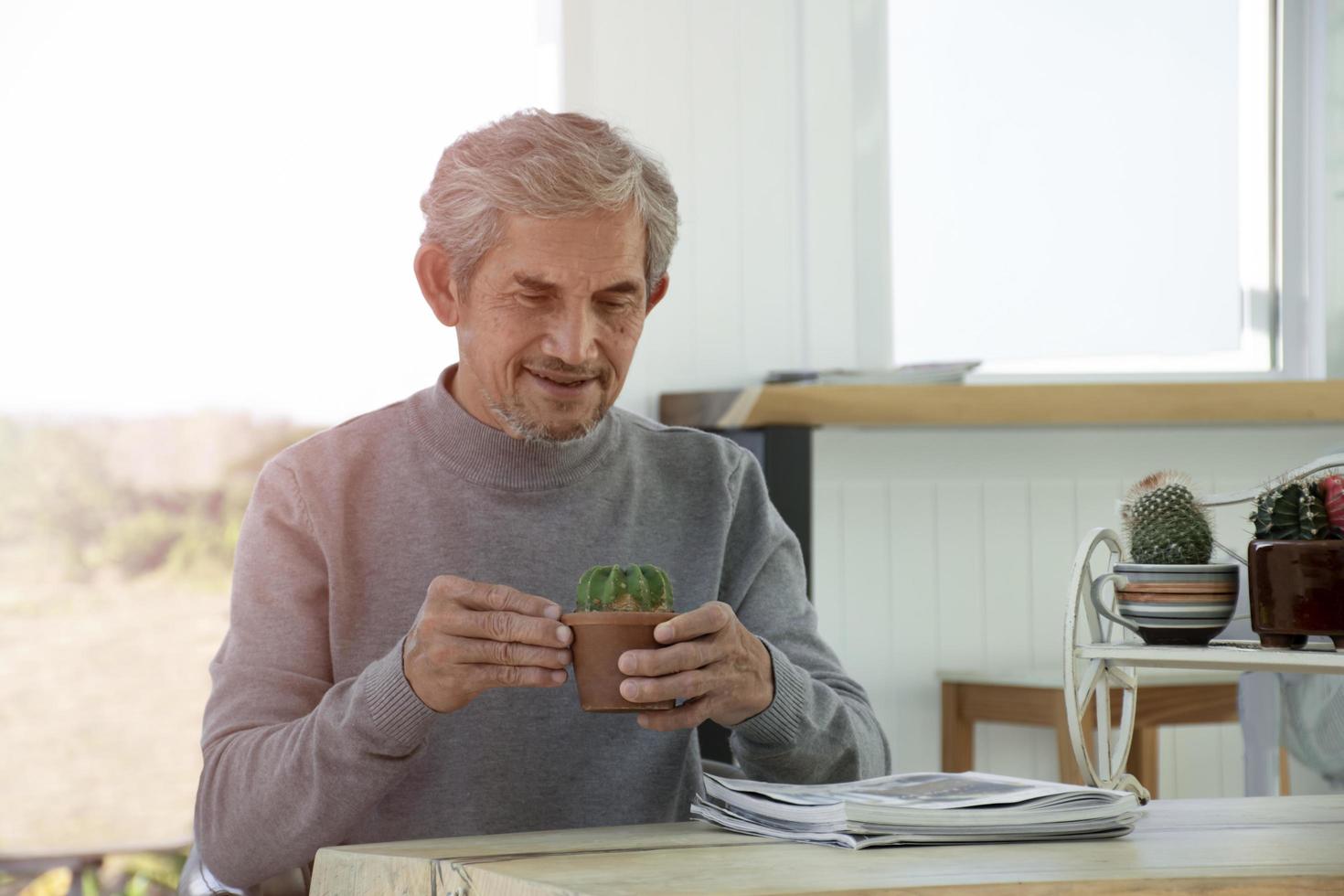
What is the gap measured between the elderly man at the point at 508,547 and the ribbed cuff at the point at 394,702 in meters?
0.06

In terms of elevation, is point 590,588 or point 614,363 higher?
point 614,363

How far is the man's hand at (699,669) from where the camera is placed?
1.15m

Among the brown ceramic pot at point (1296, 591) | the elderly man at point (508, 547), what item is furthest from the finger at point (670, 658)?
the brown ceramic pot at point (1296, 591)

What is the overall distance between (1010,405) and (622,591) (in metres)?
1.84

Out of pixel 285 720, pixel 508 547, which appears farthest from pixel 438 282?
pixel 285 720

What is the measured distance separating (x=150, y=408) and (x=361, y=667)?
7.98ft

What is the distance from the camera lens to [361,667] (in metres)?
1.56

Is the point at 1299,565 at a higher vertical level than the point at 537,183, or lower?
lower

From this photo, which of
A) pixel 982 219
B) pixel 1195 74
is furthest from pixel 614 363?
pixel 1195 74

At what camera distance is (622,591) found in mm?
1187

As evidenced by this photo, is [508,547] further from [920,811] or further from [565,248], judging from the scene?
[920,811]

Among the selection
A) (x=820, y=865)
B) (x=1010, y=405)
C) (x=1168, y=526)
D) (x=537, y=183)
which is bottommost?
(x=820, y=865)

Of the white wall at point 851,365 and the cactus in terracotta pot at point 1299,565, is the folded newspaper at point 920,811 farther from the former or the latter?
the white wall at point 851,365

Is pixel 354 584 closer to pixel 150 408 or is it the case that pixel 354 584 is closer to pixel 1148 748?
pixel 1148 748
